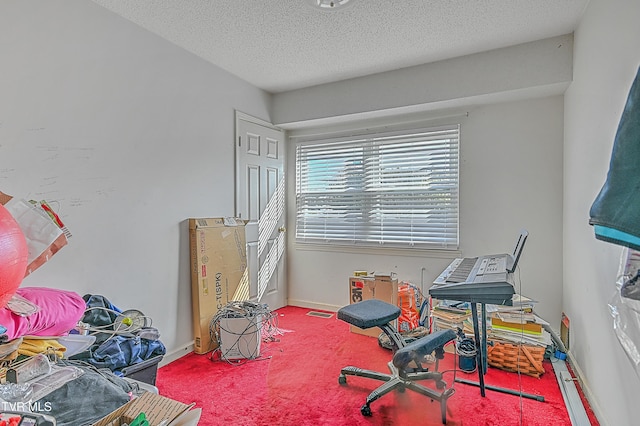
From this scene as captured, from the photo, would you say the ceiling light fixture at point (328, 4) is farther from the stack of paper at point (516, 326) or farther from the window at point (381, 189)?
the stack of paper at point (516, 326)

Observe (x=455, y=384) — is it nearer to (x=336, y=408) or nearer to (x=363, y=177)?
(x=336, y=408)

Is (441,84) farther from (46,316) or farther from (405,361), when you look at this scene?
(46,316)

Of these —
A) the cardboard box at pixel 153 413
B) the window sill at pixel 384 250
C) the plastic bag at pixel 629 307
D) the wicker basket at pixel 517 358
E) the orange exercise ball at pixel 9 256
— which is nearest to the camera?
the plastic bag at pixel 629 307

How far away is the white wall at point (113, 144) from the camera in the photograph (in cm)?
190

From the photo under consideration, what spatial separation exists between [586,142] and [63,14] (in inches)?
128

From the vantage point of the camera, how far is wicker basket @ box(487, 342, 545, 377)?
241cm

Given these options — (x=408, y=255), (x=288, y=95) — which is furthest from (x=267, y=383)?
(x=288, y=95)

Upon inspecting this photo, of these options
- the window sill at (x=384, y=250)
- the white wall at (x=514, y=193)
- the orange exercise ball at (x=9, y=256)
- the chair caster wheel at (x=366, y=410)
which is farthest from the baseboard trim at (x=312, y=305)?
the orange exercise ball at (x=9, y=256)

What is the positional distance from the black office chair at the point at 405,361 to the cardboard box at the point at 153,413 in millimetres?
1091

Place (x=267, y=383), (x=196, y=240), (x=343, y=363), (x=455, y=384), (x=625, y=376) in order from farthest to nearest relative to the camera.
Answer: (x=196, y=240) → (x=343, y=363) → (x=267, y=383) → (x=455, y=384) → (x=625, y=376)

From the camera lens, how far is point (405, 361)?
6.29 feet

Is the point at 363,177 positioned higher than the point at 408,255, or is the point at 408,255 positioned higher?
the point at 363,177

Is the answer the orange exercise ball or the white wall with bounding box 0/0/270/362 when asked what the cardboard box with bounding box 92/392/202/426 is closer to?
the orange exercise ball

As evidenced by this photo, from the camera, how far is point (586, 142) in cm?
218
